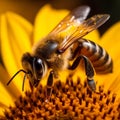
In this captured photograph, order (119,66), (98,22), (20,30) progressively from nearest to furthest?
(98,22)
(119,66)
(20,30)

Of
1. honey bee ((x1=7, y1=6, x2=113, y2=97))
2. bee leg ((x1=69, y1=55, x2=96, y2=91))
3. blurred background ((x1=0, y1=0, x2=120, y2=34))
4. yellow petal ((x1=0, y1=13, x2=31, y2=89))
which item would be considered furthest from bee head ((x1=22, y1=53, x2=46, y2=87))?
blurred background ((x1=0, y1=0, x2=120, y2=34))

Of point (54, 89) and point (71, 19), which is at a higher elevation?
point (71, 19)

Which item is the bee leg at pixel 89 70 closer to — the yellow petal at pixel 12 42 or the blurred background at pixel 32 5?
the yellow petal at pixel 12 42

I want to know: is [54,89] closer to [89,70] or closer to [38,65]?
[89,70]

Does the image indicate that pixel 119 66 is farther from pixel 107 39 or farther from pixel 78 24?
pixel 78 24

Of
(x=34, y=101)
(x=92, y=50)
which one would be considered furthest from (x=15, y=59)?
(x=92, y=50)

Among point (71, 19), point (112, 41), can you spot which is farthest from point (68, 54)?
point (112, 41)

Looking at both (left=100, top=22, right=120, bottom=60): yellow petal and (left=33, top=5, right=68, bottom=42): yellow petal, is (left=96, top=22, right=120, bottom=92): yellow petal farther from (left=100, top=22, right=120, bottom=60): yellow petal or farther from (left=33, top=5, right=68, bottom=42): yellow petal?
(left=33, top=5, right=68, bottom=42): yellow petal
